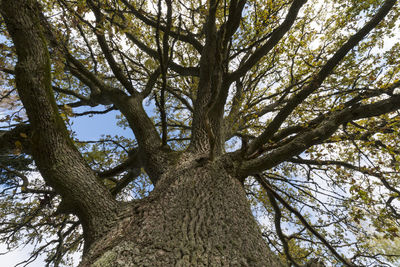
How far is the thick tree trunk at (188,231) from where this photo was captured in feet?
4.60

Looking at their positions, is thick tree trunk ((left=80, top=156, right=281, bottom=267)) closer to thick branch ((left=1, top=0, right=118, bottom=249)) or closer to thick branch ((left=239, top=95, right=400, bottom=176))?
thick branch ((left=1, top=0, right=118, bottom=249))

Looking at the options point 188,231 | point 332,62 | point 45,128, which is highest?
point 332,62

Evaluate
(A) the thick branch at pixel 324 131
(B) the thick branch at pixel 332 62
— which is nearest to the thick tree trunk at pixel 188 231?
(A) the thick branch at pixel 324 131

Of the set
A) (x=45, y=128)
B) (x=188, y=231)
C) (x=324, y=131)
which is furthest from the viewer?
(x=324, y=131)

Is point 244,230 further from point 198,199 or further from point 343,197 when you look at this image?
point 343,197

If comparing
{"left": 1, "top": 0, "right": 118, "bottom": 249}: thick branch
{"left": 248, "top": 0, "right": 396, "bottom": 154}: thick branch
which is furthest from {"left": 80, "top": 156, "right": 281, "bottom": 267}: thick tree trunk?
{"left": 248, "top": 0, "right": 396, "bottom": 154}: thick branch

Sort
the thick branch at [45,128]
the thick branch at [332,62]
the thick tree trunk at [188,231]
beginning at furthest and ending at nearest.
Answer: the thick branch at [332,62], the thick branch at [45,128], the thick tree trunk at [188,231]

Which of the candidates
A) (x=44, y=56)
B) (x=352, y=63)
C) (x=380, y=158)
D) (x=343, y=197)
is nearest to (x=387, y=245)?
(x=380, y=158)

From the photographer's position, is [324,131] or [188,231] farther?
[324,131]

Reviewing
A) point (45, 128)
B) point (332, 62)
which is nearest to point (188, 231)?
point (45, 128)

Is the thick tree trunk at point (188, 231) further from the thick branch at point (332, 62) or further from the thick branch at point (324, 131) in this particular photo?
the thick branch at point (332, 62)

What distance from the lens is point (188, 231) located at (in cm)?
167

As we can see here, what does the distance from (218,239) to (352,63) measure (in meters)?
5.57

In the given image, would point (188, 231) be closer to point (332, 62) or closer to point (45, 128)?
point (45, 128)
